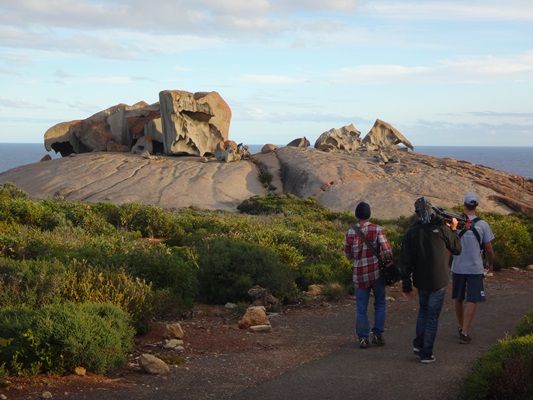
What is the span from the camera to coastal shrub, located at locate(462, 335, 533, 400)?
6.84m

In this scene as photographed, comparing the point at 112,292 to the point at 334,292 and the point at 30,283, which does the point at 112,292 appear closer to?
the point at 30,283

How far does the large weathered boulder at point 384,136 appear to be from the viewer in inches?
1982

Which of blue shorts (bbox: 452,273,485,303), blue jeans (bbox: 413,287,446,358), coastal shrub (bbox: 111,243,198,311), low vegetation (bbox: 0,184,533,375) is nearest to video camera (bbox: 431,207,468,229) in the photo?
blue shorts (bbox: 452,273,485,303)

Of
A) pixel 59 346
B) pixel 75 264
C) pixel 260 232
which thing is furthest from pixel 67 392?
pixel 260 232

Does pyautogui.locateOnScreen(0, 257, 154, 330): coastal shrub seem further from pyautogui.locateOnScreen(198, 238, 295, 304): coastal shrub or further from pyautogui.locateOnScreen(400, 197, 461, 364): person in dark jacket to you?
pyautogui.locateOnScreen(400, 197, 461, 364): person in dark jacket

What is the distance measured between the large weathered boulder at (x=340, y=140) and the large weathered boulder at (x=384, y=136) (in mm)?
795

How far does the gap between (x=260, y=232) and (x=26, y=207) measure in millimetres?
7380

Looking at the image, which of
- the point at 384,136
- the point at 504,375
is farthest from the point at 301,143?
the point at 504,375

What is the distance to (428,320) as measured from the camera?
9.32 meters

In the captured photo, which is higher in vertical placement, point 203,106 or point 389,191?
point 203,106

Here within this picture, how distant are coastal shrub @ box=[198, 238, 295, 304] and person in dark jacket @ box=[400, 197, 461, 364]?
4.30m

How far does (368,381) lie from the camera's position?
329 inches

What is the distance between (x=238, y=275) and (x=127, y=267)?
193 cm

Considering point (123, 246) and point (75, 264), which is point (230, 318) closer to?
point (75, 264)
